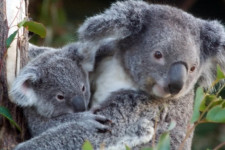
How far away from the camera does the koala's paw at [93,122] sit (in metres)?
3.02

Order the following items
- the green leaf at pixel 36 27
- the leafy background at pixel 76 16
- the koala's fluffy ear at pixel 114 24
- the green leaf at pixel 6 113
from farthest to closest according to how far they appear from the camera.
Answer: the leafy background at pixel 76 16 < the koala's fluffy ear at pixel 114 24 < the green leaf at pixel 36 27 < the green leaf at pixel 6 113

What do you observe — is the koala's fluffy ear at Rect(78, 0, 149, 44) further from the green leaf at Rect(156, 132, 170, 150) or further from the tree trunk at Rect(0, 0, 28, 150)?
the green leaf at Rect(156, 132, 170, 150)

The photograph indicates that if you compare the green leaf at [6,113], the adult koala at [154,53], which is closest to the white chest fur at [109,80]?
the adult koala at [154,53]

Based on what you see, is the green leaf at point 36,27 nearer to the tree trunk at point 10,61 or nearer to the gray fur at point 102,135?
the tree trunk at point 10,61

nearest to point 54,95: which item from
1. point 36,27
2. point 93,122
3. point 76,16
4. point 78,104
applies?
point 78,104

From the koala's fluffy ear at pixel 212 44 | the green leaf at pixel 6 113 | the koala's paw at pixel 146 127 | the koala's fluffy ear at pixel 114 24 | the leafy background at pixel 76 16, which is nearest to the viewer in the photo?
the green leaf at pixel 6 113

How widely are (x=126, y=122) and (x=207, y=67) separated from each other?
0.85 m

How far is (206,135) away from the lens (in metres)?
6.50

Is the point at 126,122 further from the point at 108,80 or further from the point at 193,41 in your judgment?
the point at 193,41

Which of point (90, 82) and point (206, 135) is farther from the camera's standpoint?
point (206, 135)

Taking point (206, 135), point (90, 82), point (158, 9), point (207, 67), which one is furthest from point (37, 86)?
point (206, 135)

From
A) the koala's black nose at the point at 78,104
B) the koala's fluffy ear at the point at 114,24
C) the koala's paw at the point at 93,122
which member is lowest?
the koala's paw at the point at 93,122

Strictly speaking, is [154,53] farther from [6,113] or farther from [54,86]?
[6,113]

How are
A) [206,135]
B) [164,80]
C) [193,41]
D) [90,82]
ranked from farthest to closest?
[206,135], [90,82], [193,41], [164,80]
